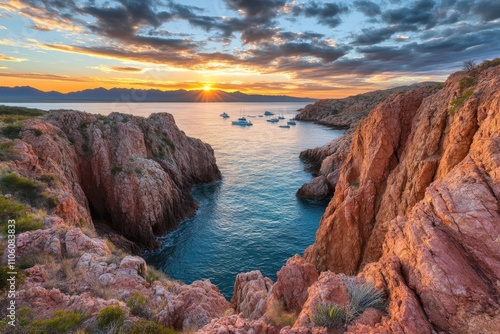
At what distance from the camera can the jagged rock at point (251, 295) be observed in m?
14.8

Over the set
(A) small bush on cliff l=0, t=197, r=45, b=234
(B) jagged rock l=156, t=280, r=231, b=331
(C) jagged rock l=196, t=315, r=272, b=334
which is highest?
(A) small bush on cliff l=0, t=197, r=45, b=234

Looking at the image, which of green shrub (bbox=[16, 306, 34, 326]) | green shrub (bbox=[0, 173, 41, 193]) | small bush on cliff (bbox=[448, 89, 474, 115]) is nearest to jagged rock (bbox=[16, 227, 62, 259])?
green shrub (bbox=[16, 306, 34, 326])

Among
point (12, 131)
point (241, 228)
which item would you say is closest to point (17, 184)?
point (12, 131)

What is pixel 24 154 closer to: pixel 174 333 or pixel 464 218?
pixel 174 333

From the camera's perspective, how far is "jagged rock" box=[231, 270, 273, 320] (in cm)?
1481

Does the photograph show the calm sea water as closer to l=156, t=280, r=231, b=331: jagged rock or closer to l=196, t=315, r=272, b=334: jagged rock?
l=156, t=280, r=231, b=331: jagged rock

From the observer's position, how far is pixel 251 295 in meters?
17.3

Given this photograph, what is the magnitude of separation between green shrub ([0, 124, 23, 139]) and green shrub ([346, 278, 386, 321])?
3946 centimetres

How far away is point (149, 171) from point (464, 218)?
40.9m

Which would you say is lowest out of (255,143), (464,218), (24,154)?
(255,143)

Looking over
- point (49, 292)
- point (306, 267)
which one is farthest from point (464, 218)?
point (49, 292)

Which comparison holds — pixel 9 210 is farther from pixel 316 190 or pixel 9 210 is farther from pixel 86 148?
pixel 316 190

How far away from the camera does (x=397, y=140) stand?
18.8 metres

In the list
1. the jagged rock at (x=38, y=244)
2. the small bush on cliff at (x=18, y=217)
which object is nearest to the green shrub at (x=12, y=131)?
the small bush on cliff at (x=18, y=217)
